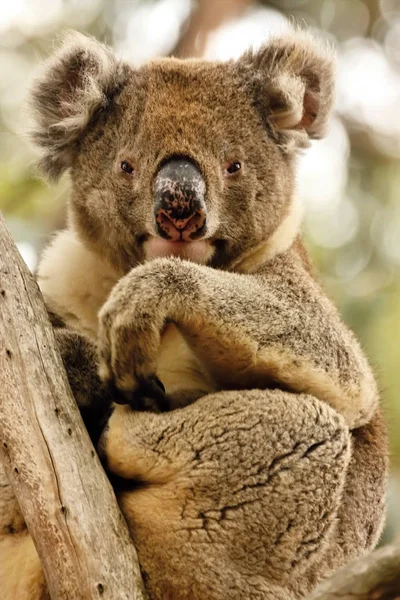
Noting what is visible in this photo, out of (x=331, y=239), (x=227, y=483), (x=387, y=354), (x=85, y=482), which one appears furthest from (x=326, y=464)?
(x=331, y=239)

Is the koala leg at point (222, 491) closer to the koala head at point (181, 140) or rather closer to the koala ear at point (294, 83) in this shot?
the koala head at point (181, 140)

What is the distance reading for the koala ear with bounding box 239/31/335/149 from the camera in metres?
4.13

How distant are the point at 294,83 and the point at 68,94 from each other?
111 cm

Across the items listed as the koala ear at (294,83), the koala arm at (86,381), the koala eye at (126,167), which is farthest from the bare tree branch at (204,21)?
the koala arm at (86,381)

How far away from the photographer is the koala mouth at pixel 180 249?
12.2 feet

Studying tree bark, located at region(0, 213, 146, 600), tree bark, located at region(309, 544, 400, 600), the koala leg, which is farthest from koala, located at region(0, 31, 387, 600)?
tree bark, located at region(309, 544, 400, 600)

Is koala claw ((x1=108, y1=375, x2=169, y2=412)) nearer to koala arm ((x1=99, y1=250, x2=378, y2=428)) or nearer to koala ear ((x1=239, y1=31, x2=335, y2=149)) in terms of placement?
koala arm ((x1=99, y1=250, x2=378, y2=428))

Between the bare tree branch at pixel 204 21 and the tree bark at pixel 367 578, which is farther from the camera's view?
the bare tree branch at pixel 204 21

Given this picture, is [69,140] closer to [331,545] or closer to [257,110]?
[257,110]

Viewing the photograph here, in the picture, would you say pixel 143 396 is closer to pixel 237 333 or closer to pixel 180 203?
pixel 237 333

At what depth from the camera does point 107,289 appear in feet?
13.7

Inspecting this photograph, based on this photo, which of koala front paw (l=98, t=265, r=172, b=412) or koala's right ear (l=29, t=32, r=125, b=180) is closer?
koala front paw (l=98, t=265, r=172, b=412)

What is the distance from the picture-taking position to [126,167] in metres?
3.95

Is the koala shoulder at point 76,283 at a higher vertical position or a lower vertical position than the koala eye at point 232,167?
lower
